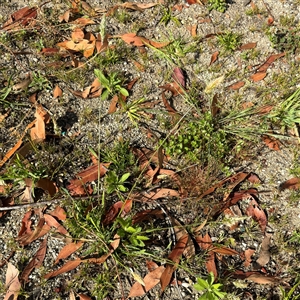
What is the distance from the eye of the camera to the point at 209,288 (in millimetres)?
2307

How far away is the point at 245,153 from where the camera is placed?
2.88 m

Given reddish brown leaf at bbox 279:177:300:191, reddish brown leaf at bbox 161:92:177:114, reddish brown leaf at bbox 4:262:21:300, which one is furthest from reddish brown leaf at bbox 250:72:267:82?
reddish brown leaf at bbox 4:262:21:300

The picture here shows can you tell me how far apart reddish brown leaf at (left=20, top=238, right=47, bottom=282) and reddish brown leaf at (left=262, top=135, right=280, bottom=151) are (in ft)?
5.65

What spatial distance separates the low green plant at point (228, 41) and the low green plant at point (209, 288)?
6.13 feet

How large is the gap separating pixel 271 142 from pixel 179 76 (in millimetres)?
871

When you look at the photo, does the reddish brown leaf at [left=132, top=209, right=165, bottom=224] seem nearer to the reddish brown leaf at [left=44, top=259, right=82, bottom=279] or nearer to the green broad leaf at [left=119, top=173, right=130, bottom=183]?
the green broad leaf at [left=119, top=173, right=130, bottom=183]

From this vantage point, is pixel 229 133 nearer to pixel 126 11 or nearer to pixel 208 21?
pixel 208 21

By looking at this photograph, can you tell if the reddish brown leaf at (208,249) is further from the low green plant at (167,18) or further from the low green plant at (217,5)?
the low green plant at (217,5)

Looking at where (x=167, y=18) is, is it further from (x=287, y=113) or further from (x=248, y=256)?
(x=248, y=256)

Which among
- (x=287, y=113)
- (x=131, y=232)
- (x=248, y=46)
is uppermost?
(x=248, y=46)

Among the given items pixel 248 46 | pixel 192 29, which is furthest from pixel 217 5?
pixel 248 46

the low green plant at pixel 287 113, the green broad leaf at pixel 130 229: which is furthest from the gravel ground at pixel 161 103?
the green broad leaf at pixel 130 229

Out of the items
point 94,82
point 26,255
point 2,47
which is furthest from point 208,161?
point 2,47

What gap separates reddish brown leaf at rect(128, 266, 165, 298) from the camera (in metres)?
2.43
